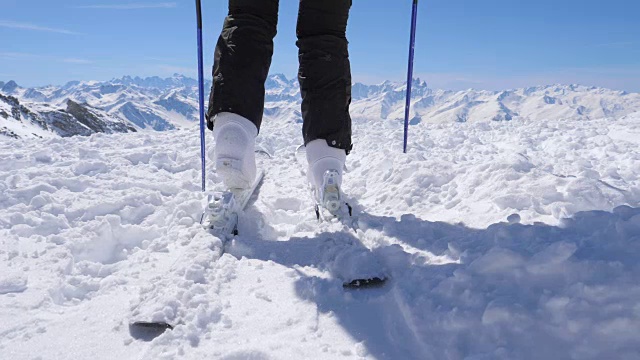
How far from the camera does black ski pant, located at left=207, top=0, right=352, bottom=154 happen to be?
2469 mm

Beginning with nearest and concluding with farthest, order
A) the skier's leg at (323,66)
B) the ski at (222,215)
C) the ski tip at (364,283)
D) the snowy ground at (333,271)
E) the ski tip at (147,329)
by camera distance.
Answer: the snowy ground at (333,271) < the ski tip at (147,329) < the ski tip at (364,283) < the ski at (222,215) < the skier's leg at (323,66)

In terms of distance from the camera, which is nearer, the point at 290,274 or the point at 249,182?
the point at 290,274

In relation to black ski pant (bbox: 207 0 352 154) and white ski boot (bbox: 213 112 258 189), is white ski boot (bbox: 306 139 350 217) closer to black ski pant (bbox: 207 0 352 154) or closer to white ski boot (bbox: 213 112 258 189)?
black ski pant (bbox: 207 0 352 154)

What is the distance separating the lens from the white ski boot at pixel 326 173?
2602 mm

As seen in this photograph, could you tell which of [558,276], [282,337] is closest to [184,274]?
[282,337]

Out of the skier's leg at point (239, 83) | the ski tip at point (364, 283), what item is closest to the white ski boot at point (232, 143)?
the skier's leg at point (239, 83)

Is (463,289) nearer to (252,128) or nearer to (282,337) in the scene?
(282,337)

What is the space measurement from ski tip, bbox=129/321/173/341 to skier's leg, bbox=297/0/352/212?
1289mm

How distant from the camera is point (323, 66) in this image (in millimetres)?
2590

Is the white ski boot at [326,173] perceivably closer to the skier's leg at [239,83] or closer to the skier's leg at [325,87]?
the skier's leg at [325,87]

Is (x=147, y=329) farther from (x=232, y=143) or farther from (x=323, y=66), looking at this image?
(x=323, y=66)

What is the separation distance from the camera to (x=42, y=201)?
3.16m

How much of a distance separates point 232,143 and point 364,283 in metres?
1.15

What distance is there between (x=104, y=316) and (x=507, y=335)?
1.44 m
